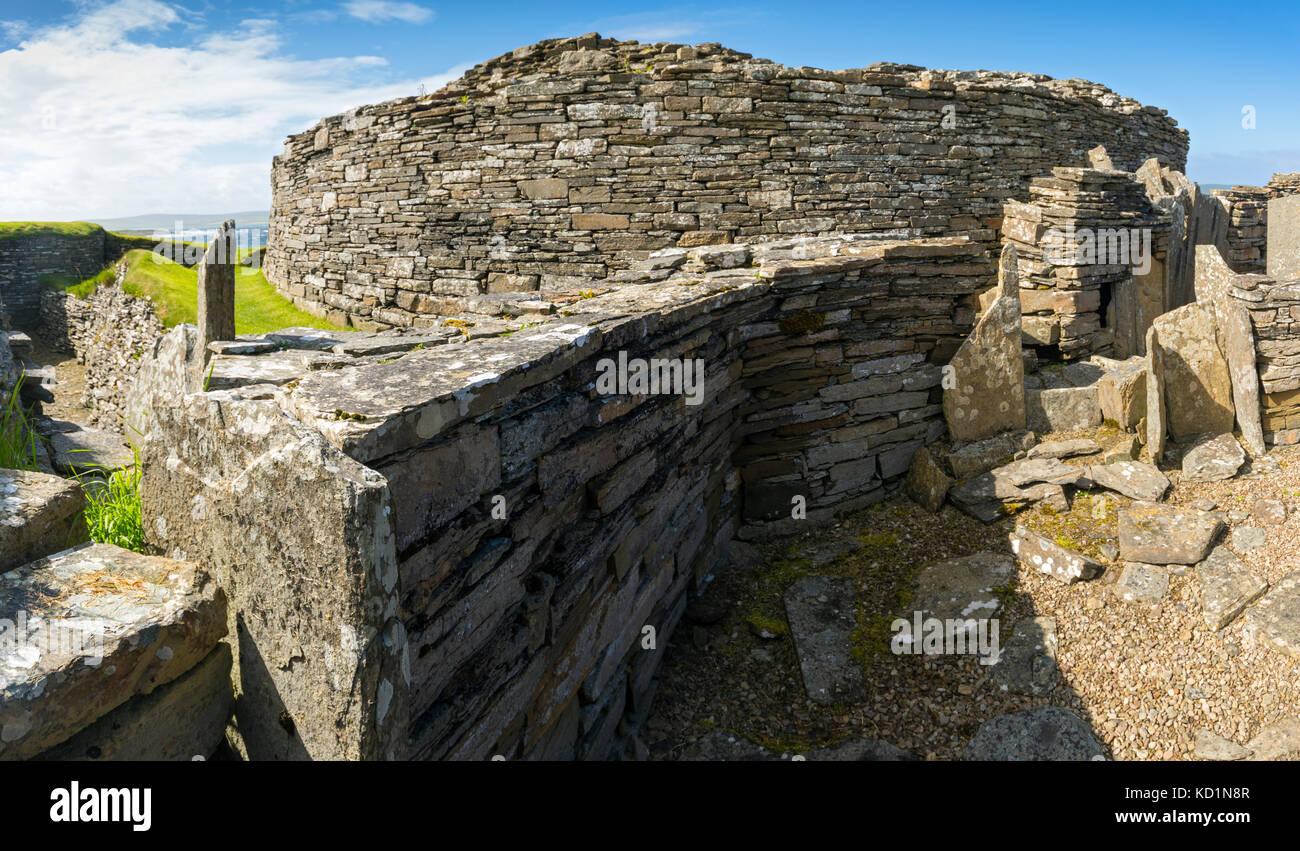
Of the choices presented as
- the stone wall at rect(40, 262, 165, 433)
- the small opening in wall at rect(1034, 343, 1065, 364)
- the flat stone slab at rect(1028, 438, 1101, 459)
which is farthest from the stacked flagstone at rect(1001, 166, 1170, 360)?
the stone wall at rect(40, 262, 165, 433)

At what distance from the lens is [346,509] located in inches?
80.0

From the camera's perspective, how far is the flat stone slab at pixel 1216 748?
4445 millimetres

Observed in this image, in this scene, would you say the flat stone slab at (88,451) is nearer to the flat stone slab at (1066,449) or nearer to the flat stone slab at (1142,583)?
the flat stone slab at (1142,583)

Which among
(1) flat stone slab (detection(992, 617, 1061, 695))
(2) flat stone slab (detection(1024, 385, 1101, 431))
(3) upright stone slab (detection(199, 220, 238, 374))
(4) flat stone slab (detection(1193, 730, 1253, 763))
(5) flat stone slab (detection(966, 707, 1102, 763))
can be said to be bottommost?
(5) flat stone slab (detection(966, 707, 1102, 763))

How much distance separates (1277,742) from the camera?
14.6 ft

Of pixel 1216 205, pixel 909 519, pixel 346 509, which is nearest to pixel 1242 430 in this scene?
pixel 909 519

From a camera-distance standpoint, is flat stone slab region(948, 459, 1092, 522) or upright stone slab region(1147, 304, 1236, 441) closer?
flat stone slab region(948, 459, 1092, 522)

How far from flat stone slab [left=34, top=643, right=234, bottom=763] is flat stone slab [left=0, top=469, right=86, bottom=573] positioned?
0.63 metres

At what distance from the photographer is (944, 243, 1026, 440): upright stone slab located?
738 cm

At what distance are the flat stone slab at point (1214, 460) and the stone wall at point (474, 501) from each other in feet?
11.6

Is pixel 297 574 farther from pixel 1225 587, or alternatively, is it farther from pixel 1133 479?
pixel 1133 479

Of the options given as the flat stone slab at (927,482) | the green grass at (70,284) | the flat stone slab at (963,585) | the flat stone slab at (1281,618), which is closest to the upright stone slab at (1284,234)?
the flat stone slab at (927,482)

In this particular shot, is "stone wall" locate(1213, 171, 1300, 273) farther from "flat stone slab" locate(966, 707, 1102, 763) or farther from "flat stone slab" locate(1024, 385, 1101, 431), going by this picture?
"flat stone slab" locate(966, 707, 1102, 763)

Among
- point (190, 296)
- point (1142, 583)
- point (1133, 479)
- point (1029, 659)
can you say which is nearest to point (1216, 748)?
point (1029, 659)
